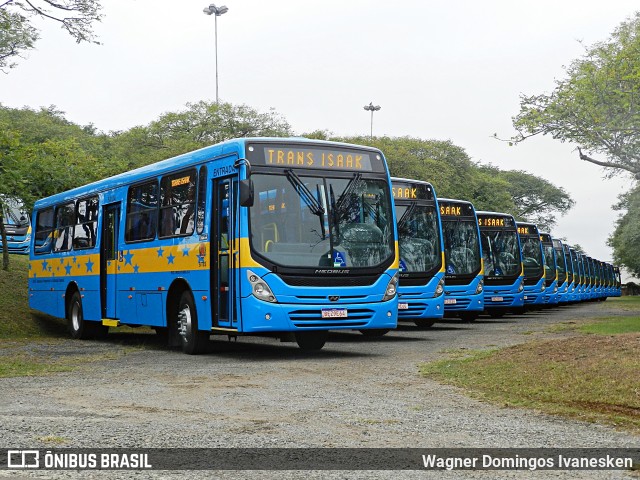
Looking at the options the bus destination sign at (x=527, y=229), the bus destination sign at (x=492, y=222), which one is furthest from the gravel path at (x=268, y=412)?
the bus destination sign at (x=527, y=229)

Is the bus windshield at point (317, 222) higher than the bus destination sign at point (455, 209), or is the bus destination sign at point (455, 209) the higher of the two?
the bus destination sign at point (455, 209)

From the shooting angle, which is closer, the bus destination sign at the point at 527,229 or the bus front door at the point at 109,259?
the bus front door at the point at 109,259

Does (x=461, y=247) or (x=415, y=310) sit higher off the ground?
(x=461, y=247)

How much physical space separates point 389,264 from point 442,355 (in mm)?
1607

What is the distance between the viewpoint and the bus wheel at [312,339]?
15.8 meters

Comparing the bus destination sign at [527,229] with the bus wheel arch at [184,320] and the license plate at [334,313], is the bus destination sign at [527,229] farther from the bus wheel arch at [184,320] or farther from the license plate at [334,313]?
the license plate at [334,313]

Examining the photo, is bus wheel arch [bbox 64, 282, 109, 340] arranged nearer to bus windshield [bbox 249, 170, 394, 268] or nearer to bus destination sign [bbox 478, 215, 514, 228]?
bus windshield [bbox 249, 170, 394, 268]

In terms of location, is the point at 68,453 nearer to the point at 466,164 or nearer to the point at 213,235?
the point at 213,235

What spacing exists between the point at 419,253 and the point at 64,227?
7.97 m

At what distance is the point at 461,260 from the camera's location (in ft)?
78.7

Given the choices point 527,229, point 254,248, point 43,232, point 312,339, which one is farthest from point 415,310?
point 527,229

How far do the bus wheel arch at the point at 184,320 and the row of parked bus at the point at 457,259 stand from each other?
17.3 feet

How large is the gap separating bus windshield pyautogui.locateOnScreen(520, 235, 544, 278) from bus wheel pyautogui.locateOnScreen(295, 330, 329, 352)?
20.0m

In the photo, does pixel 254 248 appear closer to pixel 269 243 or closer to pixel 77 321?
pixel 269 243
